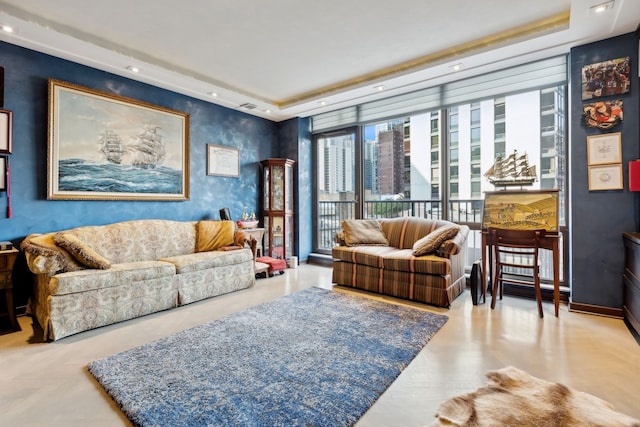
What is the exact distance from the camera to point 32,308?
9.88 feet

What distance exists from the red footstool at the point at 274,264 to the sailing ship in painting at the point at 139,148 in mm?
2015

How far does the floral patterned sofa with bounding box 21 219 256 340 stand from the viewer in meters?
2.56

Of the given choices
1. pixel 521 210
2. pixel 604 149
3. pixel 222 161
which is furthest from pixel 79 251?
pixel 604 149

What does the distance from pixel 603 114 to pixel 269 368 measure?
12.3 feet

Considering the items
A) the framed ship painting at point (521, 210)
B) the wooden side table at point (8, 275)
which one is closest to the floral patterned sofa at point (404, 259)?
the framed ship painting at point (521, 210)

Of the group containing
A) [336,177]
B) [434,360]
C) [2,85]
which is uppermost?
[2,85]

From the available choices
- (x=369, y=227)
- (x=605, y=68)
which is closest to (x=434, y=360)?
(x=369, y=227)

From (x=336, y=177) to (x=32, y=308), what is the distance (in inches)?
173

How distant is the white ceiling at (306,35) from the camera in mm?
2619

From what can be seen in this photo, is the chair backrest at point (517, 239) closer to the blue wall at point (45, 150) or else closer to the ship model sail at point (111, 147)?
the blue wall at point (45, 150)

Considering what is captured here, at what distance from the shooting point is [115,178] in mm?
3709

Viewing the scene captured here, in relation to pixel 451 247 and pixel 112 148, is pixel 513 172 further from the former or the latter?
pixel 112 148

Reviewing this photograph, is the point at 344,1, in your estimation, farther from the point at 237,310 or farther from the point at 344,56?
the point at 237,310

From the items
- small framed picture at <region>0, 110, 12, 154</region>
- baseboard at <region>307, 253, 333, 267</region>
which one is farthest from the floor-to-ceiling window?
small framed picture at <region>0, 110, 12, 154</region>
